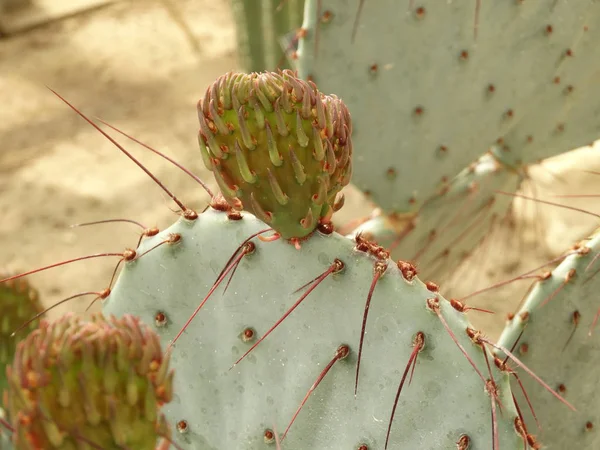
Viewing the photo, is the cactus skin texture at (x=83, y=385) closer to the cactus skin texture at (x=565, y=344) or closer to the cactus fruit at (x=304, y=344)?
the cactus fruit at (x=304, y=344)

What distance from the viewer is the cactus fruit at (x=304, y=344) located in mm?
843

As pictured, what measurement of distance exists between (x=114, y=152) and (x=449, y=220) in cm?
221

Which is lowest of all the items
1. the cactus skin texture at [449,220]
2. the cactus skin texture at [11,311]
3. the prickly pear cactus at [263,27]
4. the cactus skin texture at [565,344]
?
the cactus skin texture at [565,344]

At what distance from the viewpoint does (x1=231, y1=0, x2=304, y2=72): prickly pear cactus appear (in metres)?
2.86

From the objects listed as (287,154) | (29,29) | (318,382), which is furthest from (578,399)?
(29,29)

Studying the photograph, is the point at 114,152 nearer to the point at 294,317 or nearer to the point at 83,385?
the point at 294,317

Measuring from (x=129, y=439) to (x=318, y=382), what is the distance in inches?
16.3

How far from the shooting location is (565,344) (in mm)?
1141

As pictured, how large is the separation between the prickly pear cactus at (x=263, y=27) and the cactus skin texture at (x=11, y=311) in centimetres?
166

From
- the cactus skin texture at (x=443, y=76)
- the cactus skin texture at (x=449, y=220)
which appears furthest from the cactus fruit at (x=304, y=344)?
the cactus skin texture at (x=449, y=220)

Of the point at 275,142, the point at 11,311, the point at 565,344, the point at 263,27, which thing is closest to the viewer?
the point at 275,142

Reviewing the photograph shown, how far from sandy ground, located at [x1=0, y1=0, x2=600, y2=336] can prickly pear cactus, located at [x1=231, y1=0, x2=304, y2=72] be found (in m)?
0.60

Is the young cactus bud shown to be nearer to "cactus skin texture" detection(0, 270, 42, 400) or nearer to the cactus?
the cactus

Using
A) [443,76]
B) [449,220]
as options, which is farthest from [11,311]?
[449,220]
